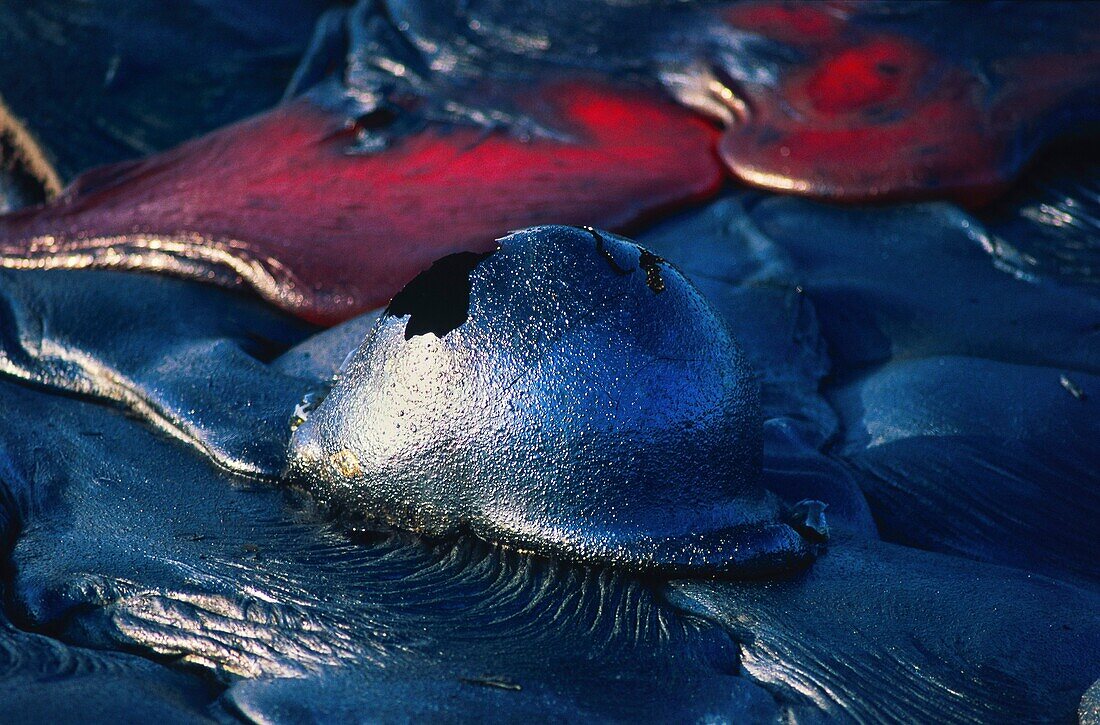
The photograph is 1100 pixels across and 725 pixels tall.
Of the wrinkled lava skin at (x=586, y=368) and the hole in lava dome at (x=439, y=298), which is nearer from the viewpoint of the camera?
the wrinkled lava skin at (x=586, y=368)

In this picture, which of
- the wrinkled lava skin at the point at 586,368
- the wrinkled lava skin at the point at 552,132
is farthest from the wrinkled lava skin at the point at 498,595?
the wrinkled lava skin at the point at 552,132

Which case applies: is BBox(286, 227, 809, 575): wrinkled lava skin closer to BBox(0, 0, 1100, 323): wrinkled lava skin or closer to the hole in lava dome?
the hole in lava dome

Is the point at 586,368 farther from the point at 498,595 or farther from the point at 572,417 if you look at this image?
the point at 498,595

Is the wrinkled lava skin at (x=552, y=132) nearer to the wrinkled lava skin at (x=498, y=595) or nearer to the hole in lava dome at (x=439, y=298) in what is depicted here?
the wrinkled lava skin at (x=498, y=595)

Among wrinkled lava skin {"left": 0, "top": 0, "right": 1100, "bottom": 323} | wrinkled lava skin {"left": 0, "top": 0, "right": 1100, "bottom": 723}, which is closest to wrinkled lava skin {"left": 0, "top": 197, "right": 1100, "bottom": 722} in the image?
wrinkled lava skin {"left": 0, "top": 0, "right": 1100, "bottom": 723}

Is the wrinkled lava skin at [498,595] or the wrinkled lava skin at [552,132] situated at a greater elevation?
the wrinkled lava skin at [552,132]

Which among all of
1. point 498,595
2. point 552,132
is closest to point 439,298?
point 498,595

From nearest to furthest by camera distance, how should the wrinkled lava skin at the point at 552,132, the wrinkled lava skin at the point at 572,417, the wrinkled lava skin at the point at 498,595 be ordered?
the wrinkled lava skin at the point at 498,595, the wrinkled lava skin at the point at 572,417, the wrinkled lava skin at the point at 552,132

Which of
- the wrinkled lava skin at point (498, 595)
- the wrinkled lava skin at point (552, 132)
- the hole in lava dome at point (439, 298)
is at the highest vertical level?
the hole in lava dome at point (439, 298)
